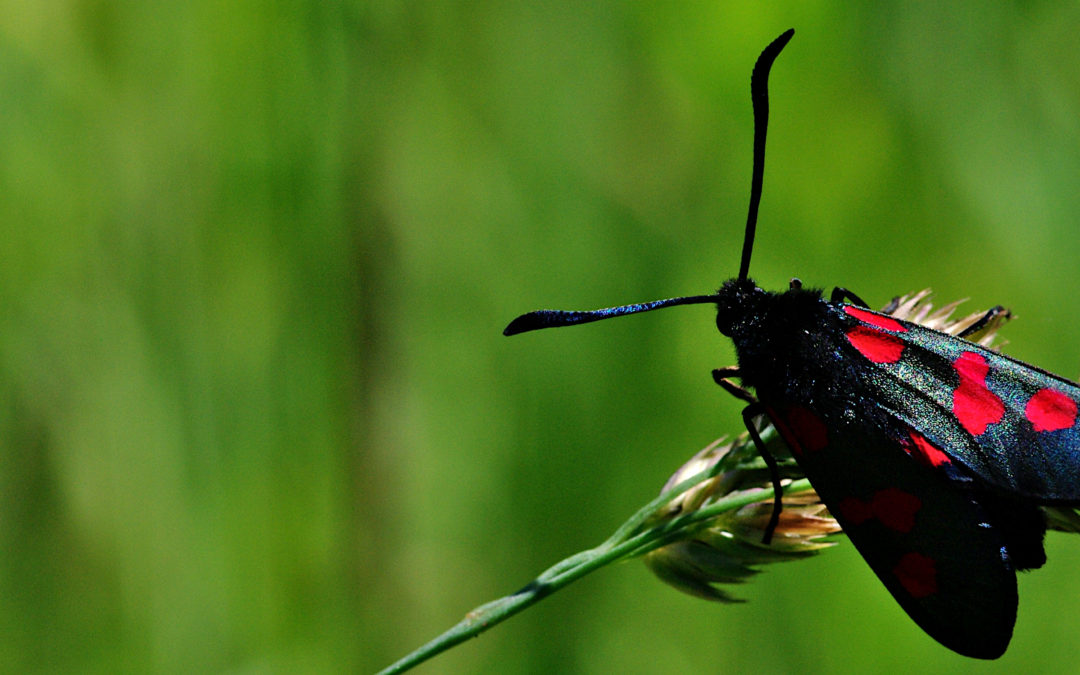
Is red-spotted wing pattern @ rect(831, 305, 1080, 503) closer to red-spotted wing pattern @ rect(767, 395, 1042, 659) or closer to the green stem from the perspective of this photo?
red-spotted wing pattern @ rect(767, 395, 1042, 659)

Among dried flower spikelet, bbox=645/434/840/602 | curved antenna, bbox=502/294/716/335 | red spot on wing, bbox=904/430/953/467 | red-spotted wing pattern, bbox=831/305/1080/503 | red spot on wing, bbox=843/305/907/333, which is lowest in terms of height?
dried flower spikelet, bbox=645/434/840/602

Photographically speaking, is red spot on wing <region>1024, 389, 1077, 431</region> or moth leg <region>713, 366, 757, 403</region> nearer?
red spot on wing <region>1024, 389, 1077, 431</region>

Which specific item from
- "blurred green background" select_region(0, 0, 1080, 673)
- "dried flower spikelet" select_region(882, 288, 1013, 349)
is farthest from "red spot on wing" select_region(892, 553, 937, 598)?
"blurred green background" select_region(0, 0, 1080, 673)

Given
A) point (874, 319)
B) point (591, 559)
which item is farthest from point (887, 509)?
point (591, 559)

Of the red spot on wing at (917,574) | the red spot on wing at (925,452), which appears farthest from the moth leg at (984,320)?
the red spot on wing at (917,574)

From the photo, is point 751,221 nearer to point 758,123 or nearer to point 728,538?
point 758,123

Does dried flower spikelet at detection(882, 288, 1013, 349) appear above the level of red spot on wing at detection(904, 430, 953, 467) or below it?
above

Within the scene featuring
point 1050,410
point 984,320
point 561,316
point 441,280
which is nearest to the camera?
point 1050,410

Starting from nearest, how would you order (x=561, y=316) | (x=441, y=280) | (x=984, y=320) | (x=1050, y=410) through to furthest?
(x=1050, y=410) < (x=561, y=316) < (x=984, y=320) < (x=441, y=280)
